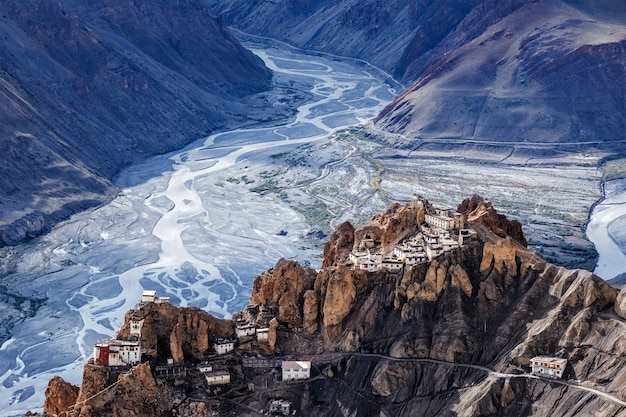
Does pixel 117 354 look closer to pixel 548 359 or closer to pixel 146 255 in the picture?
pixel 548 359

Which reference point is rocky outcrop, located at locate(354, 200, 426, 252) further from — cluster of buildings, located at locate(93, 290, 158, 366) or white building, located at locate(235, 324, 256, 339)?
cluster of buildings, located at locate(93, 290, 158, 366)

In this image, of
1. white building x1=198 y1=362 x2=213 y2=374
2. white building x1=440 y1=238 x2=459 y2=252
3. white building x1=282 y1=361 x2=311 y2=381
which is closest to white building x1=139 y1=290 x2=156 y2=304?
white building x1=198 y1=362 x2=213 y2=374

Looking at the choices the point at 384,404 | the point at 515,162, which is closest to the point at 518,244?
the point at 384,404

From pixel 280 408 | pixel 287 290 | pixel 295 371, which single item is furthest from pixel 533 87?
pixel 280 408

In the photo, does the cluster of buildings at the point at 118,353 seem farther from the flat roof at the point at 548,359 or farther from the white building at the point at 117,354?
the flat roof at the point at 548,359

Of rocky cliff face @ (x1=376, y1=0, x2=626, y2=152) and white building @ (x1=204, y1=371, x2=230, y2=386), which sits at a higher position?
white building @ (x1=204, y1=371, x2=230, y2=386)

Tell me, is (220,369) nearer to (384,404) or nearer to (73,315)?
(384,404)
